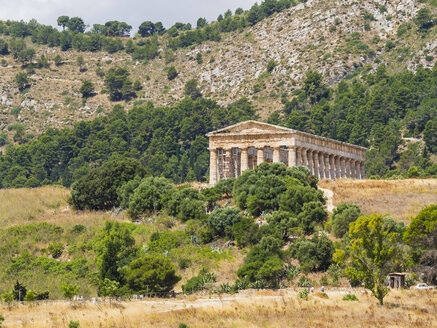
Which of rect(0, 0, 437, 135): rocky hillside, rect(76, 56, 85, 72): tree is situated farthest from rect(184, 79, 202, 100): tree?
rect(76, 56, 85, 72): tree

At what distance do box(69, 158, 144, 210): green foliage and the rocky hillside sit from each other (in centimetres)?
7249

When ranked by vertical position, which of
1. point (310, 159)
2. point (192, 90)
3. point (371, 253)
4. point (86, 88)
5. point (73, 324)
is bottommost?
point (73, 324)

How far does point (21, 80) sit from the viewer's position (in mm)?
171625

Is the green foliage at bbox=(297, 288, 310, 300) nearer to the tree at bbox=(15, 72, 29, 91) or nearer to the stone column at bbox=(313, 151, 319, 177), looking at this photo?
the stone column at bbox=(313, 151, 319, 177)

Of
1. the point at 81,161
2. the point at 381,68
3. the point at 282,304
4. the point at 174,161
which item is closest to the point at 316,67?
the point at 381,68

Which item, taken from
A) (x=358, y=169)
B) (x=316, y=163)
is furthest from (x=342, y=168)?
(x=316, y=163)

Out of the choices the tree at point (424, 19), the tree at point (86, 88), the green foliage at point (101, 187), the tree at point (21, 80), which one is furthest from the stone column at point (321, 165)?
the tree at point (21, 80)

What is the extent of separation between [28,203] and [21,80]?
94.2 meters

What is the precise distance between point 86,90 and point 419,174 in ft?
307

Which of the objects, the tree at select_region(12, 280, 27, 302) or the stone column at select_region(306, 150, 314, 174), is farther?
the stone column at select_region(306, 150, 314, 174)

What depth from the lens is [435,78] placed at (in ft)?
458

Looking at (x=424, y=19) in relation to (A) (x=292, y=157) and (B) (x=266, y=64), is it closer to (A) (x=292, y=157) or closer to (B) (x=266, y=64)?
(B) (x=266, y=64)

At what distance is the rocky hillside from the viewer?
160500 millimetres

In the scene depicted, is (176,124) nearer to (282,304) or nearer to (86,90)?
(86,90)
